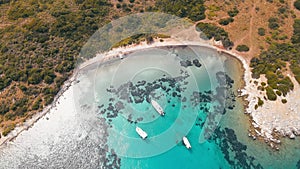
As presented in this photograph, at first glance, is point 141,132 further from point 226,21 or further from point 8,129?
point 226,21

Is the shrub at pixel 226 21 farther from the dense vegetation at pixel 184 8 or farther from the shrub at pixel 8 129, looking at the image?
the shrub at pixel 8 129

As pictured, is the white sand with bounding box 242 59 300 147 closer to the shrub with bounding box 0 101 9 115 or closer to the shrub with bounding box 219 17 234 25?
the shrub with bounding box 219 17 234 25

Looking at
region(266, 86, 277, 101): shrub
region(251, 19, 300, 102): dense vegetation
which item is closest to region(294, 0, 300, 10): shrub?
region(251, 19, 300, 102): dense vegetation

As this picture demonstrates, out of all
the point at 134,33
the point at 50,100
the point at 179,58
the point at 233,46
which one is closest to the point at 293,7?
the point at 233,46

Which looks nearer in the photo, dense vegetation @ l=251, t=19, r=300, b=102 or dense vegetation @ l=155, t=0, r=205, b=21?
dense vegetation @ l=251, t=19, r=300, b=102

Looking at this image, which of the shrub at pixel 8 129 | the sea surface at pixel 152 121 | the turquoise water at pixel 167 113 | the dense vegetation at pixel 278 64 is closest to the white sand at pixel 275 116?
the dense vegetation at pixel 278 64
